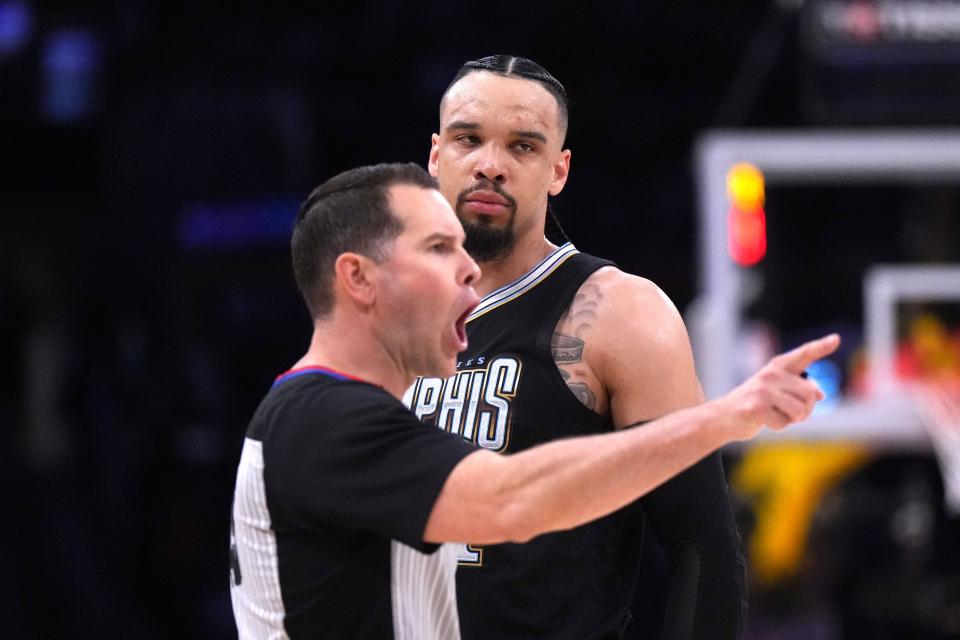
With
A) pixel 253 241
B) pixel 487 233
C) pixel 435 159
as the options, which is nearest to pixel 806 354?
pixel 487 233

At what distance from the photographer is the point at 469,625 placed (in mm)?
3303

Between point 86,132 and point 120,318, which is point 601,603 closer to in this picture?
point 120,318

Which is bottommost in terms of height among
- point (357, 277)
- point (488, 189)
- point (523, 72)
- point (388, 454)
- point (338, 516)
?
point (338, 516)

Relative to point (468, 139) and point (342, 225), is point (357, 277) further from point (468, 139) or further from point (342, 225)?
point (468, 139)

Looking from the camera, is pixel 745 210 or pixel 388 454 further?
pixel 745 210

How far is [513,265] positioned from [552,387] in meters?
0.37

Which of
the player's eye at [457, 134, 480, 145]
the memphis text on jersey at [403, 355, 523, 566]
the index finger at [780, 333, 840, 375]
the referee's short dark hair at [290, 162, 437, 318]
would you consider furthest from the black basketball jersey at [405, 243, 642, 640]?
the index finger at [780, 333, 840, 375]

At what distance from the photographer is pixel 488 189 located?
3484mm

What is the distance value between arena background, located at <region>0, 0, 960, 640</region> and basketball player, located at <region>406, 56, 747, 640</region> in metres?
7.01

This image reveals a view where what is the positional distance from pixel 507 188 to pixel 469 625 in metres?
1.00

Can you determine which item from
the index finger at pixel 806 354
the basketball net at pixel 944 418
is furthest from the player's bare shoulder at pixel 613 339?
the basketball net at pixel 944 418

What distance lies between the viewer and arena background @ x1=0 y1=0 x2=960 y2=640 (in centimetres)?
1225

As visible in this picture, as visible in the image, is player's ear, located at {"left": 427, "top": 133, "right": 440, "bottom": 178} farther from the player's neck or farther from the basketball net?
the basketball net

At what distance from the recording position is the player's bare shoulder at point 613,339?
130 inches
